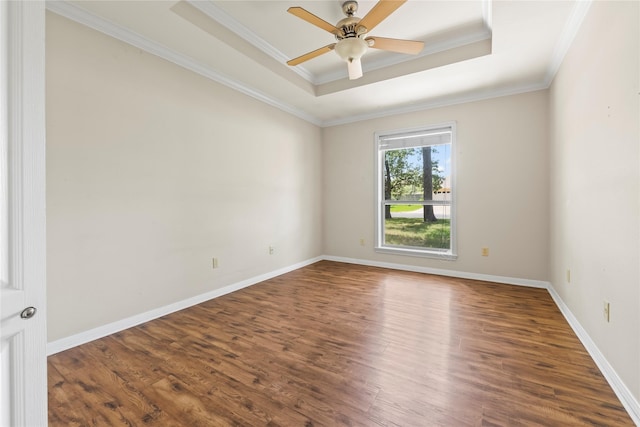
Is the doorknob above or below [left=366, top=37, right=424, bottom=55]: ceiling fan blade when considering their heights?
below

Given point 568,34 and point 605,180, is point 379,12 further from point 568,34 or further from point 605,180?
point 605,180

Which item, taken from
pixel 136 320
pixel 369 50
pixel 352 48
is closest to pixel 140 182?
pixel 136 320

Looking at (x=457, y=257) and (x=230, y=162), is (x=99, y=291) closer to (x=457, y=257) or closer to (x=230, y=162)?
(x=230, y=162)

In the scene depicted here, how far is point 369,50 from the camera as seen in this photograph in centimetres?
312

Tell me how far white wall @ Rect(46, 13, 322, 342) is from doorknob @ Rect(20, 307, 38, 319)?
5.10ft

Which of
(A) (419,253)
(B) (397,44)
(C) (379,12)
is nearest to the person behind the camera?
(C) (379,12)

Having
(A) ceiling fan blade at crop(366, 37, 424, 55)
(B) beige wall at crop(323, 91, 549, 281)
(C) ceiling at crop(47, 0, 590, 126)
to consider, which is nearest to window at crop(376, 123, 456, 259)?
(B) beige wall at crop(323, 91, 549, 281)

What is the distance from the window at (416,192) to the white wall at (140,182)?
1.98 m

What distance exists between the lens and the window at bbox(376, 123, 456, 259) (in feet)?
13.6

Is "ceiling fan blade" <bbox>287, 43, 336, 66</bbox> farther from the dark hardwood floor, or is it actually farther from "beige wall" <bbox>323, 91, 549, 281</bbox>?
the dark hardwood floor

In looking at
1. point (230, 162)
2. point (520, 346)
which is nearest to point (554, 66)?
point (520, 346)

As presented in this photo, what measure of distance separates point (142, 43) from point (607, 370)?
423 centimetres

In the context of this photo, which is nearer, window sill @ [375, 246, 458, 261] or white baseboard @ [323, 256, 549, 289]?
white baseboard @ [323, 256, 549, 289]

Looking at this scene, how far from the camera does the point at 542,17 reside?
2.22 metres
